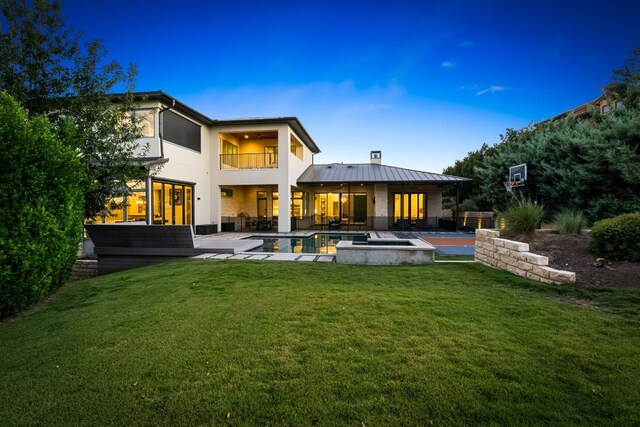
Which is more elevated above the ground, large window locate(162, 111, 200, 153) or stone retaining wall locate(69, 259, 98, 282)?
large window locate(162, 111, 200, 153)

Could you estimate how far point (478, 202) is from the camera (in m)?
22.5

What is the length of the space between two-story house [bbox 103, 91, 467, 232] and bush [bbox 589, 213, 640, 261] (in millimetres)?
12438

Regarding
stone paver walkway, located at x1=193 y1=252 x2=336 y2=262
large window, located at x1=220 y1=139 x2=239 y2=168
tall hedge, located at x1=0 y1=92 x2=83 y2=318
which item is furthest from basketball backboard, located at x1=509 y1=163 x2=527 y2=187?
large window, located at x1=220 y1=139 x2=239 y2=168

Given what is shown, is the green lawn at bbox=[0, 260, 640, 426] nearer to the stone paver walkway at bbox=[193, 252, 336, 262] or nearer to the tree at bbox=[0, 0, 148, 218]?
the stone paver walkway at bbox=[193, 252, 336, 262]

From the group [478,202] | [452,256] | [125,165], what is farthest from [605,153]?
[478,202]

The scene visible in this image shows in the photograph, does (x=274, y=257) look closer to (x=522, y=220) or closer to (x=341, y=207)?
(x=522, y=220)

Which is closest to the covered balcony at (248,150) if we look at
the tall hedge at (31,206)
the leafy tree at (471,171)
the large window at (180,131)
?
the large window at (180,131)

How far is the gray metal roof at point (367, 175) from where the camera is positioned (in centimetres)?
1811

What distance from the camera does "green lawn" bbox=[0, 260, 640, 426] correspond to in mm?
1936

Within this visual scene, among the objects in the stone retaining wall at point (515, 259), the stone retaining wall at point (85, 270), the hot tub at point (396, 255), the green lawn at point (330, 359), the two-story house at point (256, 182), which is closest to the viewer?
the green lawn at point (330, 359)

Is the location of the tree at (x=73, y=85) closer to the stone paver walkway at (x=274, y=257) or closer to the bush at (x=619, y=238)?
the stone paver walkway at (x=274, y=257)

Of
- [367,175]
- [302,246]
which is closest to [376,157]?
[367,175]

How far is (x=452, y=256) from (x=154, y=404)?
8.46 m

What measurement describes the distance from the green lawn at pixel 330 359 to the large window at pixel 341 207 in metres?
16.4
